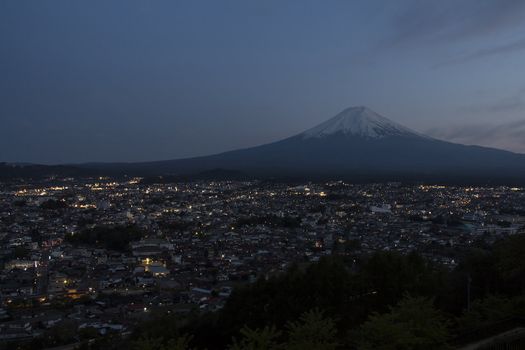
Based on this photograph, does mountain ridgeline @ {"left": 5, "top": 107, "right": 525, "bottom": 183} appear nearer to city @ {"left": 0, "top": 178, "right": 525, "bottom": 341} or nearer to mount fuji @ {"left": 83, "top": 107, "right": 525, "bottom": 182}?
mount fuji @ {"left": 83, "top": 107, "right": 525, "bottom": 182}

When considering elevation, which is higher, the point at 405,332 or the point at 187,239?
the point at 405,332

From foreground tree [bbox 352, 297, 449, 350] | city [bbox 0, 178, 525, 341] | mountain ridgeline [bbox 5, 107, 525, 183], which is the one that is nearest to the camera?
foreground tree [bbox 352, 297, 449, 350]

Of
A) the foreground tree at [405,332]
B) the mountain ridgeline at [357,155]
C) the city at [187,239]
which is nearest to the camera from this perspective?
the foreground tree at [405,332]

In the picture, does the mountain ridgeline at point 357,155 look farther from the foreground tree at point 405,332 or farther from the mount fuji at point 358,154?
the foreground tree at point 405,332

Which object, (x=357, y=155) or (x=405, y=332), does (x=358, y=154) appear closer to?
(x=357, y=155)

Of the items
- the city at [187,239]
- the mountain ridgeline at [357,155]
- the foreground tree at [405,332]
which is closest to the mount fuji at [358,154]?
the mountain ridgeline at [357,155]

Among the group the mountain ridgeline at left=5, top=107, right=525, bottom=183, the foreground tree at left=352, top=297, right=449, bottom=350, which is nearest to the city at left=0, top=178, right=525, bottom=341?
the foreground tree at left=352, top=297, right=449, bottom=350

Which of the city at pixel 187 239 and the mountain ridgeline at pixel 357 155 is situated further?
the mountain ridgeline at pixel 357 155

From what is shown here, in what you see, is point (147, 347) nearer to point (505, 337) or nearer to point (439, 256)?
point (505, 337)

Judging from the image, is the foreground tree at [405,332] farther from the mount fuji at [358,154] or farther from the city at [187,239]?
the mount fuji at [358,154]

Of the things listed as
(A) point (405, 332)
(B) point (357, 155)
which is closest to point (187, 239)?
(A) point (405, 332)

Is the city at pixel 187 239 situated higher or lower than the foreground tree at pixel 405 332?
lower

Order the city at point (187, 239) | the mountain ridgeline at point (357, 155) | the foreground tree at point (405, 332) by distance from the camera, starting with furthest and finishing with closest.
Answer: the mountain ridgeline at point (357, 155)
the city at point (187, 239)
the foreground tree at point (405, 332)

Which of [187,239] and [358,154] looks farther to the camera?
[358,154]
